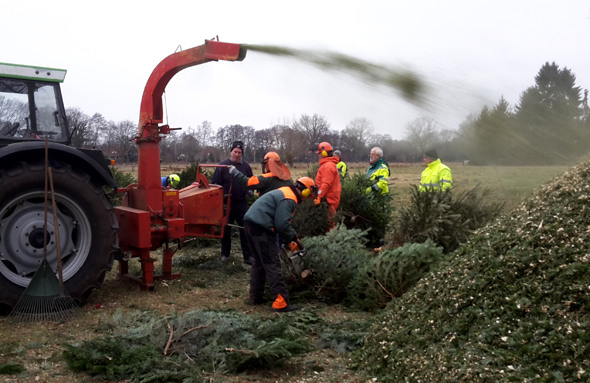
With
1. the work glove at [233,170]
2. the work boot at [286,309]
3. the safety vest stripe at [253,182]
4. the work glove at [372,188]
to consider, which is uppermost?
the work glove at [233,170]

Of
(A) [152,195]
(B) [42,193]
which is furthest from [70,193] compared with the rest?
(A) [152,195]

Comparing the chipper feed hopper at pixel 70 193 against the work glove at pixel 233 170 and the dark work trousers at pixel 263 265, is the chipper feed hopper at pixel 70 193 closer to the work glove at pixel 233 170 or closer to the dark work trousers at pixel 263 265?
the work glove at pixel 233 170

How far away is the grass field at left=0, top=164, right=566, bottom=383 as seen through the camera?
394 centimetres

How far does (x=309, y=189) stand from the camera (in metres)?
6.05

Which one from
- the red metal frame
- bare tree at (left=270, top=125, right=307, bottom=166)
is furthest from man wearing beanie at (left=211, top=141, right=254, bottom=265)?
bare tree at (left=270, top=125, right=307, bottom=166)

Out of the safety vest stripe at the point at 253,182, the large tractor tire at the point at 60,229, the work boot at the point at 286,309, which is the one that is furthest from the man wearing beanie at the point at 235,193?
the large tractor tire at the point at 60,229

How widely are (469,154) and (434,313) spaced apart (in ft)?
7.06

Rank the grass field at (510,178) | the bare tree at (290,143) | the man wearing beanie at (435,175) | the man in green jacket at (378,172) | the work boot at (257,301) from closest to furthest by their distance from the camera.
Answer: the grass field at (510,178) < the work boot at (257,301) < the man wearing beanie at (435,175) < the man in green jacket at (378,172) < the bare tree at (290,143)

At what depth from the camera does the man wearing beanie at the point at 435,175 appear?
764 cm

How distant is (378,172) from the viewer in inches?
375

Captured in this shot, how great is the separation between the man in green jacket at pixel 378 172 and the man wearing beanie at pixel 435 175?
165cm

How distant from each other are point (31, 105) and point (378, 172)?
233 inches

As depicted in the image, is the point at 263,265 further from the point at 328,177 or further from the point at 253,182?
the point at 328,177

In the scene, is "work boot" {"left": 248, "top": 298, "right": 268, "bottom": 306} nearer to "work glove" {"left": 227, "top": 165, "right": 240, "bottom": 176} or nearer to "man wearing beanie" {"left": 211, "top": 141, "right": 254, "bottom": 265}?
"work glove" {"left": 227, "top": 165, "right": 240, "bottom": 176}
